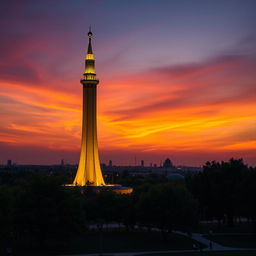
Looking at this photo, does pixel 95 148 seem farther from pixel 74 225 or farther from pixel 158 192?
pixel 74 225

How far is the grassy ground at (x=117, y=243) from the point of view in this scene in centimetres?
3588

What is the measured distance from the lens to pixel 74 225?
36.1 meters

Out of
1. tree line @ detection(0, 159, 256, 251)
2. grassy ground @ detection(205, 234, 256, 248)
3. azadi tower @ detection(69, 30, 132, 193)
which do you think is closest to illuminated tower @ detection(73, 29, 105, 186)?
azadi tower @ detection(69, 30, 132, 193)

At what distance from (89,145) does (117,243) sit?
29.7 meters

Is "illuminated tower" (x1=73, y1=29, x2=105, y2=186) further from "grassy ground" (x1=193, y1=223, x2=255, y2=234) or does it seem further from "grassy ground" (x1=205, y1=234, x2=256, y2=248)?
"grassy ground" (x1=205, y1=234, x2=256, y2=248)

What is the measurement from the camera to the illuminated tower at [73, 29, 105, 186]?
6731cm

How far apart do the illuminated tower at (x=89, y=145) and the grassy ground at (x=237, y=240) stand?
2551 centimetres

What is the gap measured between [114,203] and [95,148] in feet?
63.0

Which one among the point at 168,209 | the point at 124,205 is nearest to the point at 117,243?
the point at 168,209

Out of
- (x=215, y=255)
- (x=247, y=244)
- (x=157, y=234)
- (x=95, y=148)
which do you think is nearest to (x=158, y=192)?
(x=157, y=234)

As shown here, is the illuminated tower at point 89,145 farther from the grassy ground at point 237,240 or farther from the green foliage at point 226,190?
the grassy ground at point 237,240

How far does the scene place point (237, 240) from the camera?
4247 centimetres

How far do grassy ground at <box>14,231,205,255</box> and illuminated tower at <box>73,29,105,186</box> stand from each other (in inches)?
818

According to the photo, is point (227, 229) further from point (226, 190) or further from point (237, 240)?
point (237, 240)
